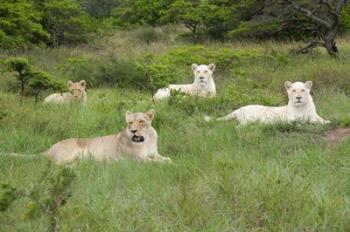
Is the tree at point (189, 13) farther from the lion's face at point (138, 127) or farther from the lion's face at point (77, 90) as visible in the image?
the lion's face at point (138, 127)

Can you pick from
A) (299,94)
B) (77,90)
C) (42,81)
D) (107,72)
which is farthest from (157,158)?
(107,72)

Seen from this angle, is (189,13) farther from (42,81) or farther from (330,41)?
(42,81)

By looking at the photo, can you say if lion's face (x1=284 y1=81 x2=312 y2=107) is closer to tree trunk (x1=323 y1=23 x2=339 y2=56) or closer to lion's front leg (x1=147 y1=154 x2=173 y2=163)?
lion's front leg (x1=147 y1=154 x2=173 y2=163)

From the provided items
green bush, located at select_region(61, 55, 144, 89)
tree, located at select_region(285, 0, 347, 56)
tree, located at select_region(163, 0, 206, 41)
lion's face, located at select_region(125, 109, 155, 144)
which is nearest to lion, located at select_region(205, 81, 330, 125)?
lion's face, located at select_region(125, 109, 155, 144)

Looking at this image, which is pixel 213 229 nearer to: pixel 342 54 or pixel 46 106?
pixel 46 106

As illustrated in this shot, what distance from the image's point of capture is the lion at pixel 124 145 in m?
7.01

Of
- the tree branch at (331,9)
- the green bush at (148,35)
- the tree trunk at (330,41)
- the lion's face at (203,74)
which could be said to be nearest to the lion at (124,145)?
the lion's face at (203,74)

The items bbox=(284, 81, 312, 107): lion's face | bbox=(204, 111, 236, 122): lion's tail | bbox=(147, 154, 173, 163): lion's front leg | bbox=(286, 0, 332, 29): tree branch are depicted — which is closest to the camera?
bbox=(147, 154, 173, 163): lion's front leg

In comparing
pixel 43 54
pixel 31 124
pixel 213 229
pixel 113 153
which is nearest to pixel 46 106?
pixel 31 124

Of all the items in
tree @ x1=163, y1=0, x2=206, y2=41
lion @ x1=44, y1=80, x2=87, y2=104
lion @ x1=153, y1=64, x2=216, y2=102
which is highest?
tree @ x1=163, y1=0, x2=206, y2=41

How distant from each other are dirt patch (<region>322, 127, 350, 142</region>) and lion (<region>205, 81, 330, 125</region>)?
55 cm

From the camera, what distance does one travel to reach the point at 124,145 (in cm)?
716

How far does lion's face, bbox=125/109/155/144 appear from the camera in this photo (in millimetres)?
7109

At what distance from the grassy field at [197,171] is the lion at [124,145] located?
0.28 metres
